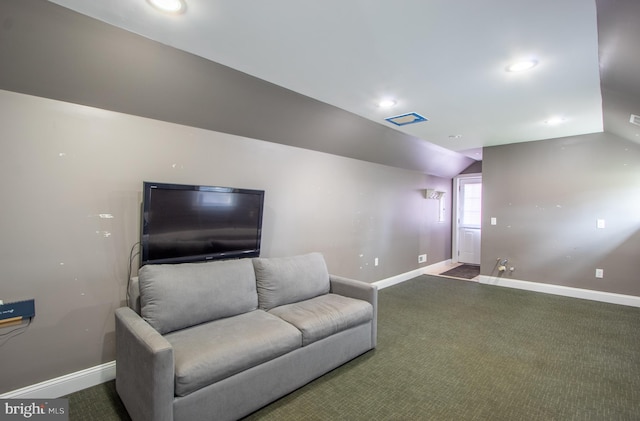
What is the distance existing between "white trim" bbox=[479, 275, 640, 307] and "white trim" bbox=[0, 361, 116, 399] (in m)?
5.53

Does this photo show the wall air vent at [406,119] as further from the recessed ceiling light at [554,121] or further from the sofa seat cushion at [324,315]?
the sofa seat cushion at [324,315]

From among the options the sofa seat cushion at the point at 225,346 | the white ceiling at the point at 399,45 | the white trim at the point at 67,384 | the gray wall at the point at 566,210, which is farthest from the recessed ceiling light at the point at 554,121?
the white trim at the point at 67,384

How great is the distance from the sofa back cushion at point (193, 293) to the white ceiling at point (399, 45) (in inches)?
63.7

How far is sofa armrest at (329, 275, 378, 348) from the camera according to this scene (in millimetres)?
2902

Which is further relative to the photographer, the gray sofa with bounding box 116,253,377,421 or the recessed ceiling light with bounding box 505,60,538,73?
the recessed ceiling light with bounding box 505,60,538,73

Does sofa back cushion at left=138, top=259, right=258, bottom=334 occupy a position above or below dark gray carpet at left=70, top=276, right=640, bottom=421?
above

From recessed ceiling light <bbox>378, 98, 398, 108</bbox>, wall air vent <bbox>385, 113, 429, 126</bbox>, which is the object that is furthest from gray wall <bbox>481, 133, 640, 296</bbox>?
recessed ceiling light <bbox>378, 98, 398, 108</bbox>

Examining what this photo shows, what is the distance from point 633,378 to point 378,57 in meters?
3.27

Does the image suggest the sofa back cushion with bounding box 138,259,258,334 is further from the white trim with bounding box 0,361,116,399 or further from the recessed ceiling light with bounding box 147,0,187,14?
the recessed ceiling light with bounding box 147,0,187,14

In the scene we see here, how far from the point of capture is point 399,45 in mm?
2053

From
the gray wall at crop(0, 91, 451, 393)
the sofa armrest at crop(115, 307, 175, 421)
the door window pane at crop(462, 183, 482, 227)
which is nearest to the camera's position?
the sofa armrest at crop(115, 307, 175, 421)

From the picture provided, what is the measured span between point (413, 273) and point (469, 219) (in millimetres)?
2327

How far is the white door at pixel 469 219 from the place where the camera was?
6949 millimetres

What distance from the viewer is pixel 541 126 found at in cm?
409
